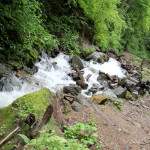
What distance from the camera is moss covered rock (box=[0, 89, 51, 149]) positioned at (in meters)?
3.03

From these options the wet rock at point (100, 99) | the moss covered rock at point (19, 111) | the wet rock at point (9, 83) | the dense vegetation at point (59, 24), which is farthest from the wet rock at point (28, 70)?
the wet rock at point (100, 99)

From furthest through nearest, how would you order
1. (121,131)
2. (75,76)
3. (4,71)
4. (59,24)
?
(59,24) < (75,76) < (4,71) < (121,131)

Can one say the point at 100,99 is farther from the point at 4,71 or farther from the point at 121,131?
the point at 4,71

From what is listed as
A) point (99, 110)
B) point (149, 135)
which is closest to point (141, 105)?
point (149, 135)

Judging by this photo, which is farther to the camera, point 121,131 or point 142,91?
point 142,91

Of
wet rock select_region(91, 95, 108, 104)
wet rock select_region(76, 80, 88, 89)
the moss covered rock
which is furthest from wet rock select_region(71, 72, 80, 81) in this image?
the moss covered rock

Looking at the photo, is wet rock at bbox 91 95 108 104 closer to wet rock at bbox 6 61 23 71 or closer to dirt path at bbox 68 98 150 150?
dirt path at bbox 68 98 150 150

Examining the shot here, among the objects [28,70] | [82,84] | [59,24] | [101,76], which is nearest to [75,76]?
[82,84]

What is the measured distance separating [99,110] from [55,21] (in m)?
9.31

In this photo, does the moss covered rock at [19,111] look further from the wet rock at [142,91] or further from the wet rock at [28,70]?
the wet rock at [142,91]

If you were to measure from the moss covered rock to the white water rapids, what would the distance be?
83 cm

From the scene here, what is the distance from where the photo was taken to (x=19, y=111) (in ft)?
11.7

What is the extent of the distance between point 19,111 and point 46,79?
3.80 metres

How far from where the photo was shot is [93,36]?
582 inches
